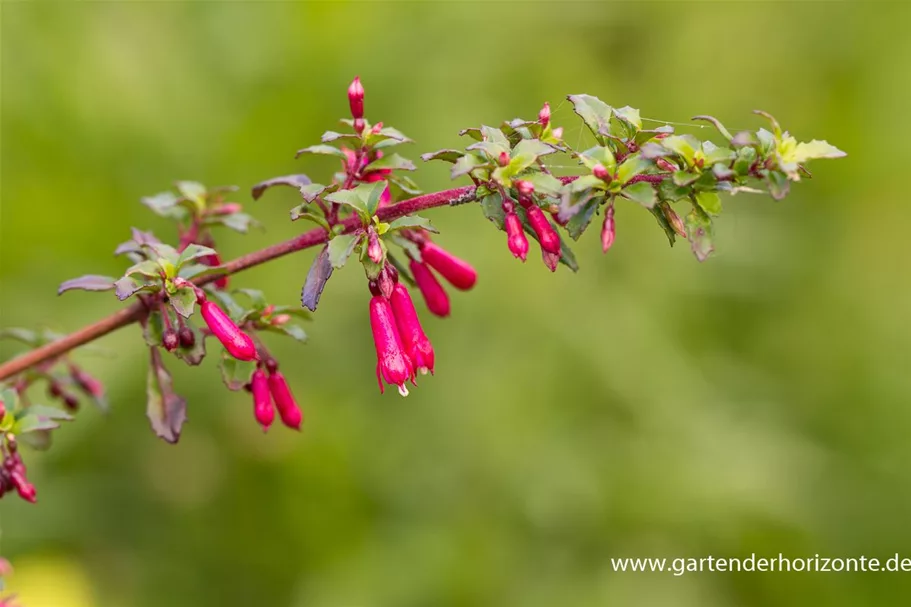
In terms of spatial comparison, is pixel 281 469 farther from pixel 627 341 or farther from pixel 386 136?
pixel 386 136

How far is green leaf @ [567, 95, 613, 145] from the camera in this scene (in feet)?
4.13

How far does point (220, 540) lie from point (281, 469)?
1.10 feet

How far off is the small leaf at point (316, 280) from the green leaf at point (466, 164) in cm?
23

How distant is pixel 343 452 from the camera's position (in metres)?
3.11

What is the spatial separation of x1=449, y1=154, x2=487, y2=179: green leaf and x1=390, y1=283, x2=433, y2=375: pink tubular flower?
0.32 metres

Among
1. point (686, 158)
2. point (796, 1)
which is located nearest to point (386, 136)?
point (686, 158)

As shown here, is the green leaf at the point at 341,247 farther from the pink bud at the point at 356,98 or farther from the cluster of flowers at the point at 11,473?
the cluster of flowers at the point at 11,473

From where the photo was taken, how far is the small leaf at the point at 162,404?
59.1 inches

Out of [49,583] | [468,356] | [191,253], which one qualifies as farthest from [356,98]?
[49,583]

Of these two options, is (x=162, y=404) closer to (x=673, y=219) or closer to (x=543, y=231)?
(x=543, y=231)

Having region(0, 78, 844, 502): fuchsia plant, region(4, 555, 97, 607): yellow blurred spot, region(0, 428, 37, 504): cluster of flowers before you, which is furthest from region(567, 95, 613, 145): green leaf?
region(4, 555, 97, 607): yellow blurred spot

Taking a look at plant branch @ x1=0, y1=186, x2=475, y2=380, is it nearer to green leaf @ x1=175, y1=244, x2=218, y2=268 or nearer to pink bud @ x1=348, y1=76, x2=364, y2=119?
green leaf @ x1=175, y1=244, x2=218, y2=268

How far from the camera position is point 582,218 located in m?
1.24

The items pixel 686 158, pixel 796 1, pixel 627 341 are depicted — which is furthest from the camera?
pixel 796 1
